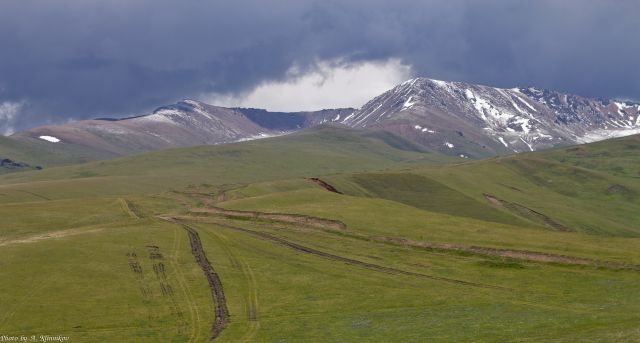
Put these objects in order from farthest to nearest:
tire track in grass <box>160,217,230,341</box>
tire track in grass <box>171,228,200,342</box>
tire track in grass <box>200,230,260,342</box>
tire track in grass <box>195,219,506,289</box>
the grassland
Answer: tire track in grass <box>195,219,506,289</box> → tire track in grass <box>160,217,230,341</box> → tire track in grass <box>200,230,260,342</box> → tire track in grass <box>171,228,200,342</box> → the grassland

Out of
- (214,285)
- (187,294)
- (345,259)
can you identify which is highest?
(345,259)

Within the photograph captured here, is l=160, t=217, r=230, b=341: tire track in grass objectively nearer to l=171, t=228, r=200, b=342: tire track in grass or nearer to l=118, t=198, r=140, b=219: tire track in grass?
l=171, t=228, r=200, b=342: tire track in grass

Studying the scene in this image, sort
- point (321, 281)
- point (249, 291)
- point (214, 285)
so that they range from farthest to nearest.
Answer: point (321, 281) < point (214, 285) < point (249, 291)

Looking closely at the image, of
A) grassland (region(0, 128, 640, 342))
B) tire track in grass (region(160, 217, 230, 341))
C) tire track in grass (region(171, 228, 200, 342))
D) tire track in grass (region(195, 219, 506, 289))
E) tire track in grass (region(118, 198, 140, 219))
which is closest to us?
grassland (region(0, 128, 640, 342))

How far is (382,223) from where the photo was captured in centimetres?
12644

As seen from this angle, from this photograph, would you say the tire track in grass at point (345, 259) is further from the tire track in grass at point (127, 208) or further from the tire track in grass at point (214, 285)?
the tire track in grass at point (127, 208)

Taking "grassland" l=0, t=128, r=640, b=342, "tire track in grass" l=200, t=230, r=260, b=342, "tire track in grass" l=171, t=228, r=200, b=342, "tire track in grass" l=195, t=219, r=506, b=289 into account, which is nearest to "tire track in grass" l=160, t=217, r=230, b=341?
"grassland" l=0, t=128, r=640, b=342

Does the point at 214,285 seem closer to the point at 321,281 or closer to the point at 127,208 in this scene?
the point at 321,281

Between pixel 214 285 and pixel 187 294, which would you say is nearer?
pixel 187 294

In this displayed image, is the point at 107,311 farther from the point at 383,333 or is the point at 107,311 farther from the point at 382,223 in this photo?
the point at 382,223

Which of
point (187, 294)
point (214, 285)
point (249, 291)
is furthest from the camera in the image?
point (214, 285)

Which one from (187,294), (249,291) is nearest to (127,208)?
(187,294)

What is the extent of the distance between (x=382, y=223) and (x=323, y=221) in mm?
11265

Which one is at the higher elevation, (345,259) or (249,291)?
(345,259)
